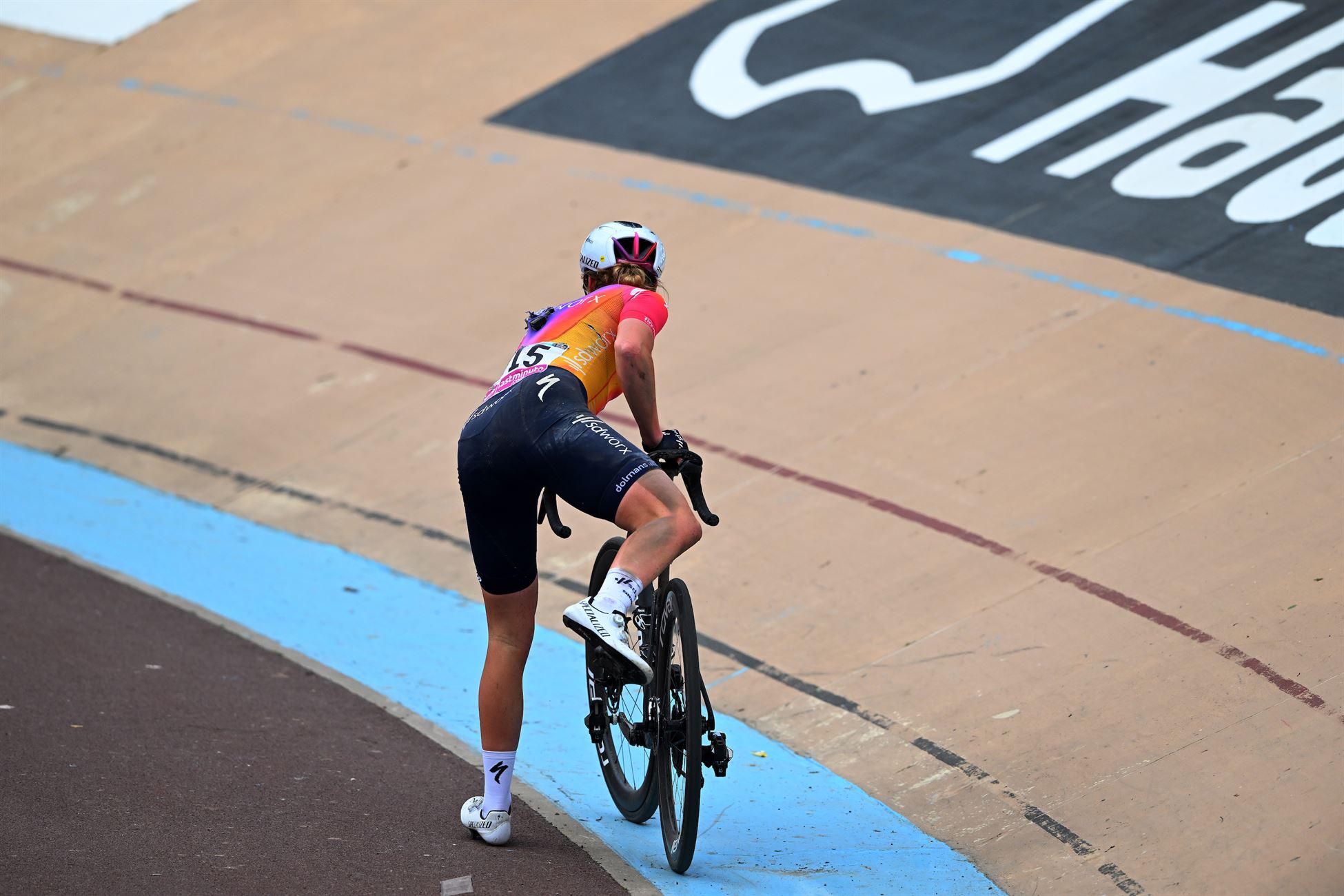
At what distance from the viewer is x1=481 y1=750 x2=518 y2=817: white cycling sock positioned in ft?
11.9

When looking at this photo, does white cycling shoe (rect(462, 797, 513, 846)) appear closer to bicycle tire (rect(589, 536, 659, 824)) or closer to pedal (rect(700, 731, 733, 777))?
bicycle tire (rect(589, 536, 659, 824))

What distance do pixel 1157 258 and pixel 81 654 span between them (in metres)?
5.14

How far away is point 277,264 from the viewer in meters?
8.87

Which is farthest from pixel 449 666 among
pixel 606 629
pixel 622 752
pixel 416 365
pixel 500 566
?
pixel 416 365

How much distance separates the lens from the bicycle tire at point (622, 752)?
3.88m

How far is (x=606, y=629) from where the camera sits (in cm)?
319

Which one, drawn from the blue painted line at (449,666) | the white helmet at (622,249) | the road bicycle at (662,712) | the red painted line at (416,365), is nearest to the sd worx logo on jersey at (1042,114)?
the red painted line at (416,365)

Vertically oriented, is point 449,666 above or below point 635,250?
below

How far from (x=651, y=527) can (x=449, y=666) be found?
2102 millimetres

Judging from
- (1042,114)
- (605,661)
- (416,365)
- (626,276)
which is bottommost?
(416,365)

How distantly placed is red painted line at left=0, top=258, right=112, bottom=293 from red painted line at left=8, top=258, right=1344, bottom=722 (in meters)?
0.26

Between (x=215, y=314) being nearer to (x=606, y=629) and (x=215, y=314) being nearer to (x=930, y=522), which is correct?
(x=930, y=522)

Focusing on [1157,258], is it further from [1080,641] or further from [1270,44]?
[1080,641]

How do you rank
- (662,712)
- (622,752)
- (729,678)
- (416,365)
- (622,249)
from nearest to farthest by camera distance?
(662,712)
(622,249)
(622,752)
(729,678)
(416,365)
